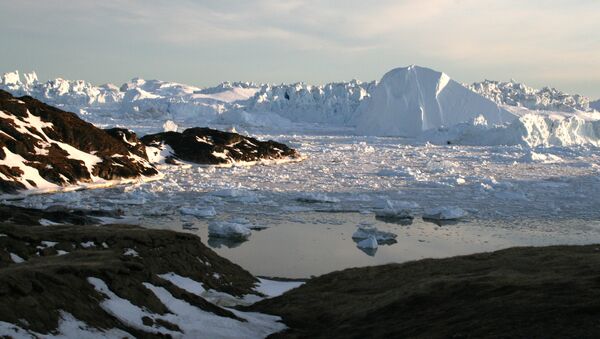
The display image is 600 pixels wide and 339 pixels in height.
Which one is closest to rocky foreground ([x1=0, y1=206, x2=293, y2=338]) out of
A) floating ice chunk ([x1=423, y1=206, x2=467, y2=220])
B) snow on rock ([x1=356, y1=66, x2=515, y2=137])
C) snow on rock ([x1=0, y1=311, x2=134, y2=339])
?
snow on rock ([x1=0, y1=311, x2=134, y2=339])

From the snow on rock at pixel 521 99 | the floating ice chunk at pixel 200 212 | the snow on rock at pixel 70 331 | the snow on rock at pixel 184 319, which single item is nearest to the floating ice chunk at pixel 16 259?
the snow on rock at pixel 184 319

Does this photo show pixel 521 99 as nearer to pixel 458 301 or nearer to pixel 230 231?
pixel 230 231

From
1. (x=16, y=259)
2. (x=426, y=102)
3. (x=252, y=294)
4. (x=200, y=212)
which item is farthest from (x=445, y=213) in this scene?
(x=426, y=102)

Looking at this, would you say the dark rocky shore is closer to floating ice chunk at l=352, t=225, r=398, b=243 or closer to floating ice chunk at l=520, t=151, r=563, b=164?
floating ice chunk at l=352, t=225, r=398, b=243

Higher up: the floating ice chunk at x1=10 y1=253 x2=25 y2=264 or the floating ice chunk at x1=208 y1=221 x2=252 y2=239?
the floating ice chunk at x1=10 y1=253 x2=25 y2=264

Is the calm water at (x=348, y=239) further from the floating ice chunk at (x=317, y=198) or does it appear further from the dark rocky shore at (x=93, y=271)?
the dark rocky shore at (x=93, y=271)

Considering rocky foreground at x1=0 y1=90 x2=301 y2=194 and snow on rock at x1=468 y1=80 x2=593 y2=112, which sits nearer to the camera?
rocky foreground at x1=0 y1=90 x2=301 y2=194

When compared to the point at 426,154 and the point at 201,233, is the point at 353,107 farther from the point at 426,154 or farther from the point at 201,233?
the point at 201,233
